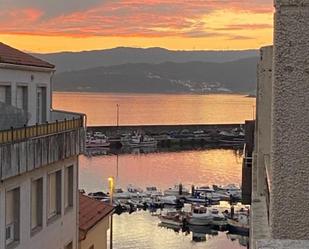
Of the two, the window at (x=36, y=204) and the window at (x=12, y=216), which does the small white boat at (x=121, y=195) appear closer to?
the window at (x=36, y=204)

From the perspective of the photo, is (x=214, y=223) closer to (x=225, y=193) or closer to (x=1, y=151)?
(x=225, y=193)

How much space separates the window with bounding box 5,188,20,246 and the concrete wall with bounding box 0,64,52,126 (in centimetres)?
231

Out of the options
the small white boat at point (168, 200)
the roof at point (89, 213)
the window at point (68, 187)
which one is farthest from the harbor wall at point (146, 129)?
the window at point (68, 187)

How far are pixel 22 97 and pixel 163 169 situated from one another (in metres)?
75.1

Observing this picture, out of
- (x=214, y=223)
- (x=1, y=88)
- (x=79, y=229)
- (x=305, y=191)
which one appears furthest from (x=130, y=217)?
(x=305, y=191)

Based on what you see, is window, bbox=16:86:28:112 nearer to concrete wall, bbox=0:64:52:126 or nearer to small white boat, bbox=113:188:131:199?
concrete wall, bbox=0:64:52:126

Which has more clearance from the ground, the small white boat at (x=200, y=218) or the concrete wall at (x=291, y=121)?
the concrete wall at (x=291, y=121)

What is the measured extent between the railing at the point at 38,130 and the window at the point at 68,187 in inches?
47.3

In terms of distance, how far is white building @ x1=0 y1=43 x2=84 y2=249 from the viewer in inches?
485

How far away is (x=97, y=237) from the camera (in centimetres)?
1972

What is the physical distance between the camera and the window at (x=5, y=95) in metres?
14.1

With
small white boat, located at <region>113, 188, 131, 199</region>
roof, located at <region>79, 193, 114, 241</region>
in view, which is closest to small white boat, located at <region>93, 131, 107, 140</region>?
small white boat, located at <region>113, 188, 131, 199</region>

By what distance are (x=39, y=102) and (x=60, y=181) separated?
6.33ft

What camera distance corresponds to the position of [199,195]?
66062 mm
